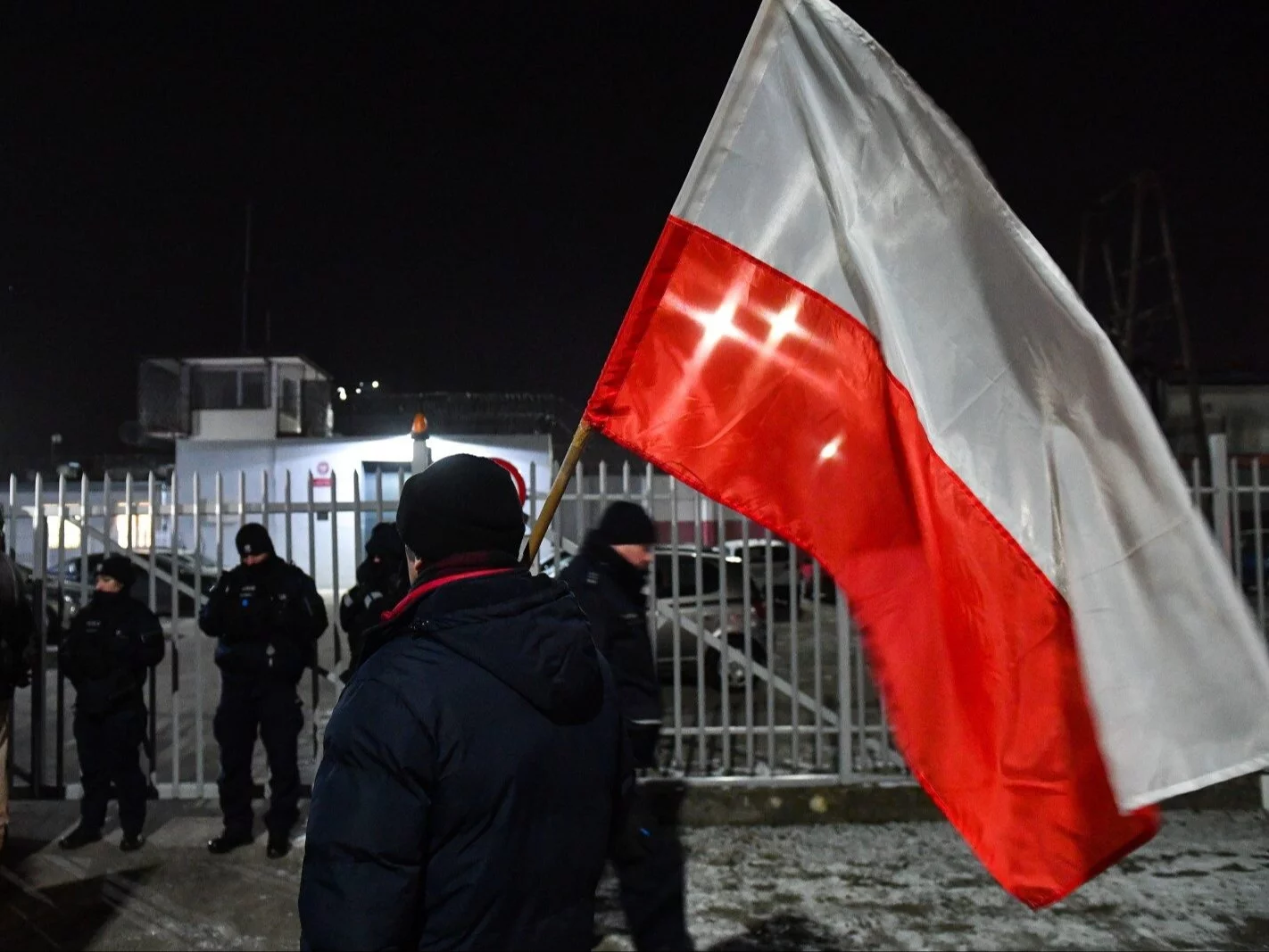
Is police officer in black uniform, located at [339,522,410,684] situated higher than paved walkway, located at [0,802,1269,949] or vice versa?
police officer in black uniform, located at [339,522,410,684]

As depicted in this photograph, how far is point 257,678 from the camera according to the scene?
527 cm

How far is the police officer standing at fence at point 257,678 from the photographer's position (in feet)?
17.1

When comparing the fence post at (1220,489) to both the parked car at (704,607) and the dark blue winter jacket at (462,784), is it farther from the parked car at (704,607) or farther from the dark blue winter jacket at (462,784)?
the dark blue winter jacket at (462,784)

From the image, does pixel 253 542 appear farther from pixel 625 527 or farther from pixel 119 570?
pixel 625 527

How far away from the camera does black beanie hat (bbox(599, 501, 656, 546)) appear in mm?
4227

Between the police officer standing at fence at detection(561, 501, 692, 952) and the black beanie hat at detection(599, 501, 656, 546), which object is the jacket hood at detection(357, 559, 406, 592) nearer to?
the police officer standing at fence at detection(561, 501, 692, 952)

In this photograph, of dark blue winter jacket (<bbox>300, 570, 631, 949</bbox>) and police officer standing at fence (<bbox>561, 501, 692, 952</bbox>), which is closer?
dark blue winter jacket (<bbox>300, 570, 631, 949</bbox>)

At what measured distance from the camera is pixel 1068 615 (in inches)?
77.7

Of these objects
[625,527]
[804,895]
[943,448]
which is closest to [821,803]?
[804,895]

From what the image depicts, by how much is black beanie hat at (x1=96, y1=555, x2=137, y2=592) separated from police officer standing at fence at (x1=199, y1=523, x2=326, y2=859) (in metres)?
0.54

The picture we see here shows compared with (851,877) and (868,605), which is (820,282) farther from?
(851,877)

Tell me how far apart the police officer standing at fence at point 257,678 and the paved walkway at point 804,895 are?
26cm

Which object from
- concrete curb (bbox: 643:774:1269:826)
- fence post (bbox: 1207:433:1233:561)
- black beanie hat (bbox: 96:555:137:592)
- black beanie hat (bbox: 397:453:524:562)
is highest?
fence post (bbox: 1207:433:1233:561)

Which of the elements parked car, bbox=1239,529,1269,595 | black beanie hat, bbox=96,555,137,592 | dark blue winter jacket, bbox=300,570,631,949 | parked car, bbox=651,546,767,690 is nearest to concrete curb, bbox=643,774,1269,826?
parked car, bbox=651,546,767,690
